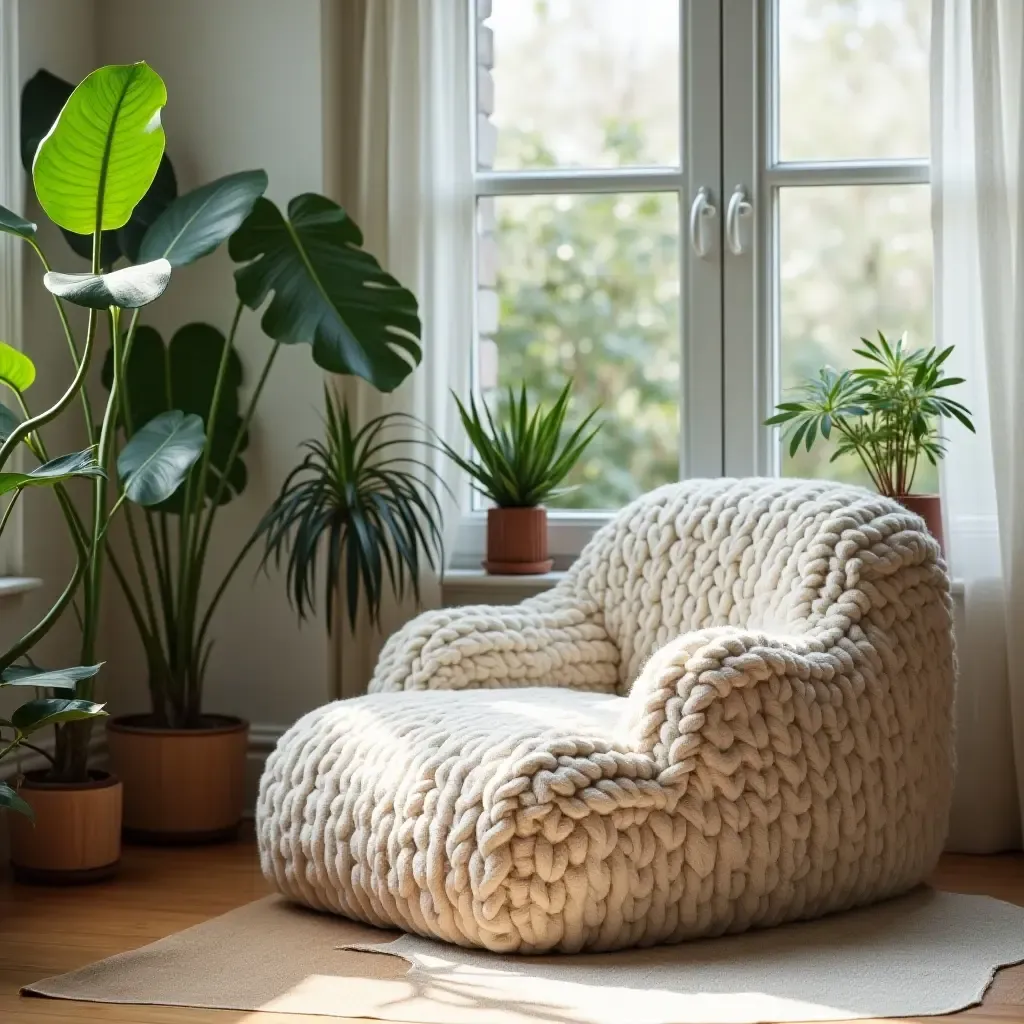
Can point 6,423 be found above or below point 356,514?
above

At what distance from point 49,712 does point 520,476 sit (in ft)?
4.13

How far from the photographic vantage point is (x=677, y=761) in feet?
7.60

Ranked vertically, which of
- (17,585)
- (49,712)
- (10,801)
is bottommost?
(10,801)

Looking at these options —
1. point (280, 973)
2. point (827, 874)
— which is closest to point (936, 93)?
point (827, 874)

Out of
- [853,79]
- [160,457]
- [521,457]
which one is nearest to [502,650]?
[521,457]

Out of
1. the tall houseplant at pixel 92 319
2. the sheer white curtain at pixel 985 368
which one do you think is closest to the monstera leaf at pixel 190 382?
the tall houseplant at pixel 92 319

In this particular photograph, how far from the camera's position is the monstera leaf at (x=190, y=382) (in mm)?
3465

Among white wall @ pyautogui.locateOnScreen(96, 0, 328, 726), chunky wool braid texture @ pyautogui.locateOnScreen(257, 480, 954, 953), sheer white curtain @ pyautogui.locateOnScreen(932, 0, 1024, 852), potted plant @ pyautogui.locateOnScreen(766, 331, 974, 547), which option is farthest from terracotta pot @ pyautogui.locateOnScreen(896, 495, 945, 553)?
white wall @ pyautogui.locateOnScreen(96, 0, 328, 726)

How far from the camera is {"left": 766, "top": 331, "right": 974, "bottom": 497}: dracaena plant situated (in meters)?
3.07

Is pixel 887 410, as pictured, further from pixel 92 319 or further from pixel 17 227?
pixel 17 227

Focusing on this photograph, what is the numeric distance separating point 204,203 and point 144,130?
755mm

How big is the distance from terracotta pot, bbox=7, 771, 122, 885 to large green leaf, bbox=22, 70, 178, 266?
1109 mm

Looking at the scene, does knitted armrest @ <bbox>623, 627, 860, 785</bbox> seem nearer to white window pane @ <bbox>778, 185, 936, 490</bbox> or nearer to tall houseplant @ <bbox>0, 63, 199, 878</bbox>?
tall houseplant @ <bbox>0, 63, 199, 878</bbox>

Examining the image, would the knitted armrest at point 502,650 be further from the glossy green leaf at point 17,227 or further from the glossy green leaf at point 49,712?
the glossy green leaf at point 17,227
